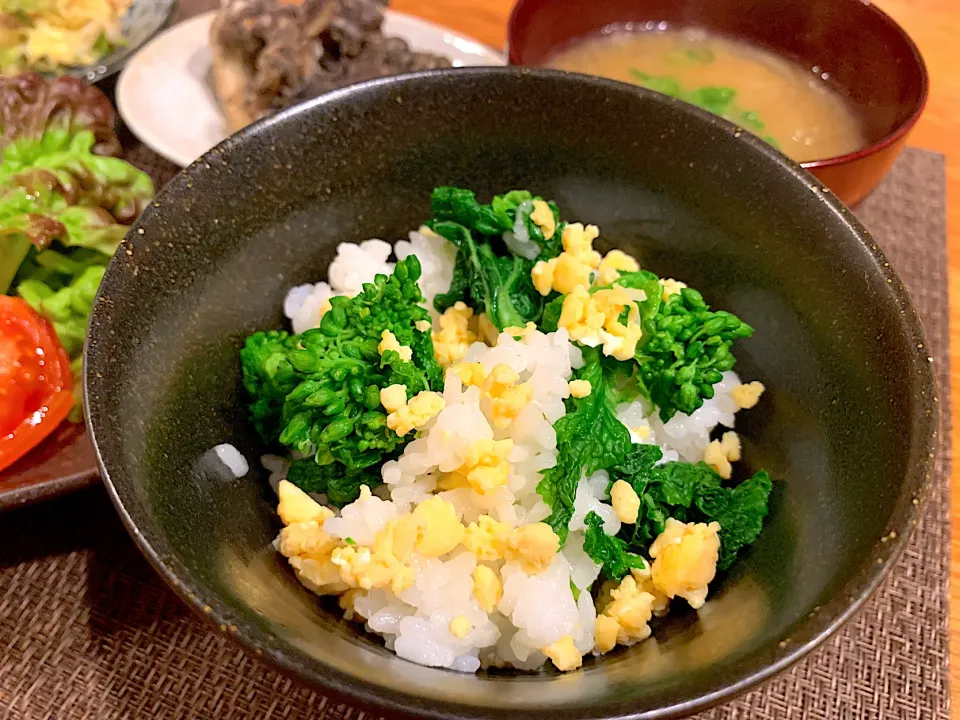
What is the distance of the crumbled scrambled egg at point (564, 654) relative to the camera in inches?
46.2

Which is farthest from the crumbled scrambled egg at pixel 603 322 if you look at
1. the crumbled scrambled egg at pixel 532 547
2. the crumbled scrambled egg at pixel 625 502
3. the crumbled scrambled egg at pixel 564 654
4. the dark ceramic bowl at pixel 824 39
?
the dark ceramic bowl at pixel 824 39

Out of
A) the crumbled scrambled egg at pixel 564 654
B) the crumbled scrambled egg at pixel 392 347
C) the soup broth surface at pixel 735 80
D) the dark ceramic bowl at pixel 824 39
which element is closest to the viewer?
the crumbled scrambled egg at pixel 564 654

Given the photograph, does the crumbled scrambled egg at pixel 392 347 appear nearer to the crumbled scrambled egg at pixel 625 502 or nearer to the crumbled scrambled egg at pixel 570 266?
the crumbled scrambled egg at pixel 570 266

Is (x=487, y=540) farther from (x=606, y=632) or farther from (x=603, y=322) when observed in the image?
(x=603, y=322)

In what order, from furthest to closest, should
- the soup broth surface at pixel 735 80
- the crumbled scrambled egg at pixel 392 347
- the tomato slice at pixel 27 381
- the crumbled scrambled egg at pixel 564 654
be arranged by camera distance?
1. the soup broth surface at pixel 735 80
2. the tomato slice at pixel 27 381
3. the crumbled scrambled egg at pixel 392 347
4. the crumbled scrambled egg at pixel 564 654

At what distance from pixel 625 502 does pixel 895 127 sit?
1.51 metres

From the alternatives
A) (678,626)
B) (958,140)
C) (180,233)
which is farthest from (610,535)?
(958,140)

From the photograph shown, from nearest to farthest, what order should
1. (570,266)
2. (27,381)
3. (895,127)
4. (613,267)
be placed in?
(570,266) < (613,267) < (27,381) < (895,127)

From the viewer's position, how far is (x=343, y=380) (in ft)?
4.47

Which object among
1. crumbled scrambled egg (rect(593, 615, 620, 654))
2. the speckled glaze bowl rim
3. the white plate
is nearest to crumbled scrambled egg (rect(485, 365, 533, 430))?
crumbled scrambled egg (rect(593, 615, 620, 654))

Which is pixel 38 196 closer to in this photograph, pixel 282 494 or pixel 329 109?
pixel 329 109

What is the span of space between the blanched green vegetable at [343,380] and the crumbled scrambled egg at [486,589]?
0.27 metres

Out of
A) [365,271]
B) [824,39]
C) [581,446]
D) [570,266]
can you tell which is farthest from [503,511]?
[824,39]

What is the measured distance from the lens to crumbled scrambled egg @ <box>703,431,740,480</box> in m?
1.47
